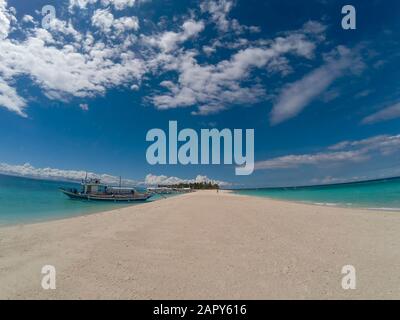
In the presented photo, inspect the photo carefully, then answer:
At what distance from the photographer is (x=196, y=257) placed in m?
7.00

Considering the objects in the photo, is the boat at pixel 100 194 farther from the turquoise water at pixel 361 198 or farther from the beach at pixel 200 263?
the beach at pixel 200 263

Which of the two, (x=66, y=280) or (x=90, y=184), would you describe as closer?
(x=66, y=280)

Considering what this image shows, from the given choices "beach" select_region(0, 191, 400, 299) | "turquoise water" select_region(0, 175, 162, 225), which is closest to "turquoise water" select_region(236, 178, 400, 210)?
"beach" select_region(0, 191, 400, 299)

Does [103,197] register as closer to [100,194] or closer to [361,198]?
[100,194]

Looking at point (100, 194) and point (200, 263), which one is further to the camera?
point (100, 194)

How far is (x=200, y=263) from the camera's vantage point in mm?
6461

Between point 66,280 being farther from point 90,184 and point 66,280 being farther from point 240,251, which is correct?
point 90,184

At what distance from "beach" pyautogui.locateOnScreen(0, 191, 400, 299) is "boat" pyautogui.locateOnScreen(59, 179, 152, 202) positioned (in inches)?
1944

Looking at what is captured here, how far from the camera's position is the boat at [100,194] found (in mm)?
55725

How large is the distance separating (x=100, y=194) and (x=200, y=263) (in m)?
57.2

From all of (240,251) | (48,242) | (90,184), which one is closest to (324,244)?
(240,251)

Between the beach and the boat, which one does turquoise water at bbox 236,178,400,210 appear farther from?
the boat

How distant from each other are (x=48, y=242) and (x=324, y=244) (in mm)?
10339

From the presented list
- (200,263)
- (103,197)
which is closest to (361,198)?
(200,263)
